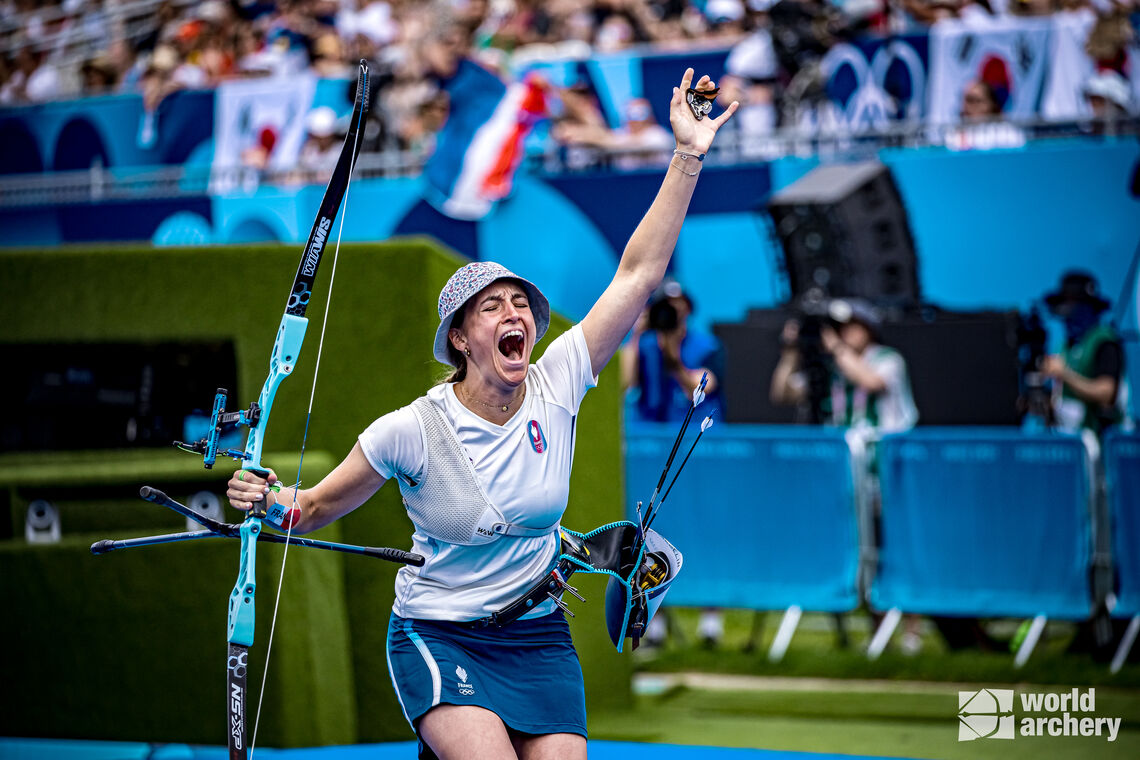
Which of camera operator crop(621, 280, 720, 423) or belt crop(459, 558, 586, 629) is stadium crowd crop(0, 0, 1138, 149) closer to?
camera operator crop(621, 280, 720, 423)

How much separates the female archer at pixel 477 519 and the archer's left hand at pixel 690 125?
1.98 ft

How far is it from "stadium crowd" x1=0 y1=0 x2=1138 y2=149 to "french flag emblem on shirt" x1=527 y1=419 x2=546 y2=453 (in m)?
6.32

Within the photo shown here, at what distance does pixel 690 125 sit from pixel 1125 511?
4.93 metres

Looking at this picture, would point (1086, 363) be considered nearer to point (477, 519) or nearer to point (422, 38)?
point (477, 519)

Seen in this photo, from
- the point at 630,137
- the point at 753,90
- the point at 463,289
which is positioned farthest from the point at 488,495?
the point at 630,137

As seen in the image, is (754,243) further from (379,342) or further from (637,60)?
(379,342)

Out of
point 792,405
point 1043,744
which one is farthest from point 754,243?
point 1043,744

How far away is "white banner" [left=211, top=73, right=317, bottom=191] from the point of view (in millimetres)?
11288

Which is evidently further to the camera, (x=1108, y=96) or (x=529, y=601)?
(x=1108, y=96)

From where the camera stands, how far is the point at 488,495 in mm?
3293

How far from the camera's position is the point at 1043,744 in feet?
19.2

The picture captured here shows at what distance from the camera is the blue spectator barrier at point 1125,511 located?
727 cm

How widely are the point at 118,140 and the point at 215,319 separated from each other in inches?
301

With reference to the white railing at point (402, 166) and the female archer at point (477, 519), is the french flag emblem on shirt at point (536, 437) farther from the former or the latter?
the white railing at point (402, 166)
